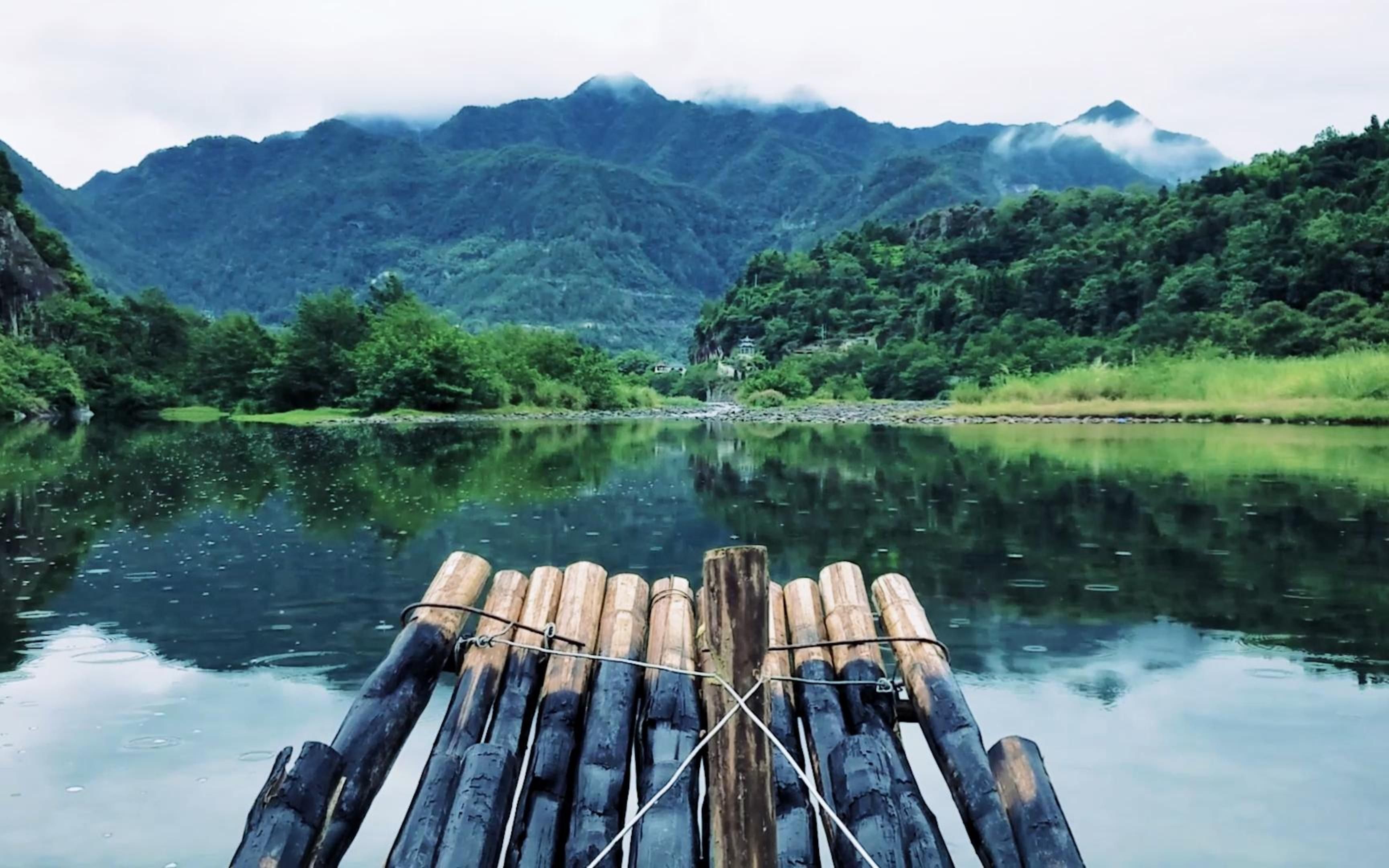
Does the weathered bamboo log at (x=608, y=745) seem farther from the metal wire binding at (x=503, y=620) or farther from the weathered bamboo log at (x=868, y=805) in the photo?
the weathered bamboo log at (x=868, y=805)

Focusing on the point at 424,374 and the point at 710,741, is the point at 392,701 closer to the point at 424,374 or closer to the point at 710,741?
the point at 710,741

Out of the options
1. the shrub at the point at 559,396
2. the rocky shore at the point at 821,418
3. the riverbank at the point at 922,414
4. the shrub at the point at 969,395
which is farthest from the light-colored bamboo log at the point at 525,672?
the shrub at the point at 559,396

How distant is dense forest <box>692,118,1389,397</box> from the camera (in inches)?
2005

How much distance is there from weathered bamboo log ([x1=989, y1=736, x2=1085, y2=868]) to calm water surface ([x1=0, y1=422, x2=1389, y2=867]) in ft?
3.07

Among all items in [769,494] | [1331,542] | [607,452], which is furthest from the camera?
[607,452]

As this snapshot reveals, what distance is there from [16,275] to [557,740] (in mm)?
74374

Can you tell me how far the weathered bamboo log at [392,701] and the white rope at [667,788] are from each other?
108 centimetres

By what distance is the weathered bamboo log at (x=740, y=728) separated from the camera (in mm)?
3746

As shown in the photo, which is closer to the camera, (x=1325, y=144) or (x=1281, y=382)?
(x=1281, y=382)

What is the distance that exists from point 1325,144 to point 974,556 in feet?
224

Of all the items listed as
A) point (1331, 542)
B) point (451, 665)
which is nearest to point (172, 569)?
point (451, 665)

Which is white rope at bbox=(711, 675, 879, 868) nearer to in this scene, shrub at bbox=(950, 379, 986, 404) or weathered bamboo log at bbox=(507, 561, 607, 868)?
weathered bamboo log at bbox=(507, 561, 607, 868)

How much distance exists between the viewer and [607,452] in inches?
1243

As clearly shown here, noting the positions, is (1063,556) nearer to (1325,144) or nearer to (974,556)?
(974,556)
